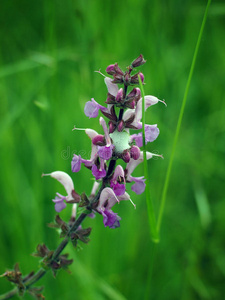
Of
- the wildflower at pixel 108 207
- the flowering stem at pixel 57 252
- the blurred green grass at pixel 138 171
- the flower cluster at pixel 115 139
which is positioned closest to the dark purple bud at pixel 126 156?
the flower cluster at pixel 115 139

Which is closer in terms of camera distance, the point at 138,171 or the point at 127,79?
the point at 127,79

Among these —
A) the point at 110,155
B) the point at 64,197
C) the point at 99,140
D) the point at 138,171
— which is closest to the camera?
the point at 110,155

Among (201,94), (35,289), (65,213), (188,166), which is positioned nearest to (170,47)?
(201,94)

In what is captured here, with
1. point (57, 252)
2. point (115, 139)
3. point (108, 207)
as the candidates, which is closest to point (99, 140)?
point (115, 139)

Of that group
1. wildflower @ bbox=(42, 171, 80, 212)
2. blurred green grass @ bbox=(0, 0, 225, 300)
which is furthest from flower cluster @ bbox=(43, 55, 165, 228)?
blurred green grass @ bbox=(0, 0, 225, 300)

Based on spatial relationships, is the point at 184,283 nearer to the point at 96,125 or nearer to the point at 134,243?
the point at 134,243

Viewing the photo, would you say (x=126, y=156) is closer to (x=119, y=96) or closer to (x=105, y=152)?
(x=105, y=152)
